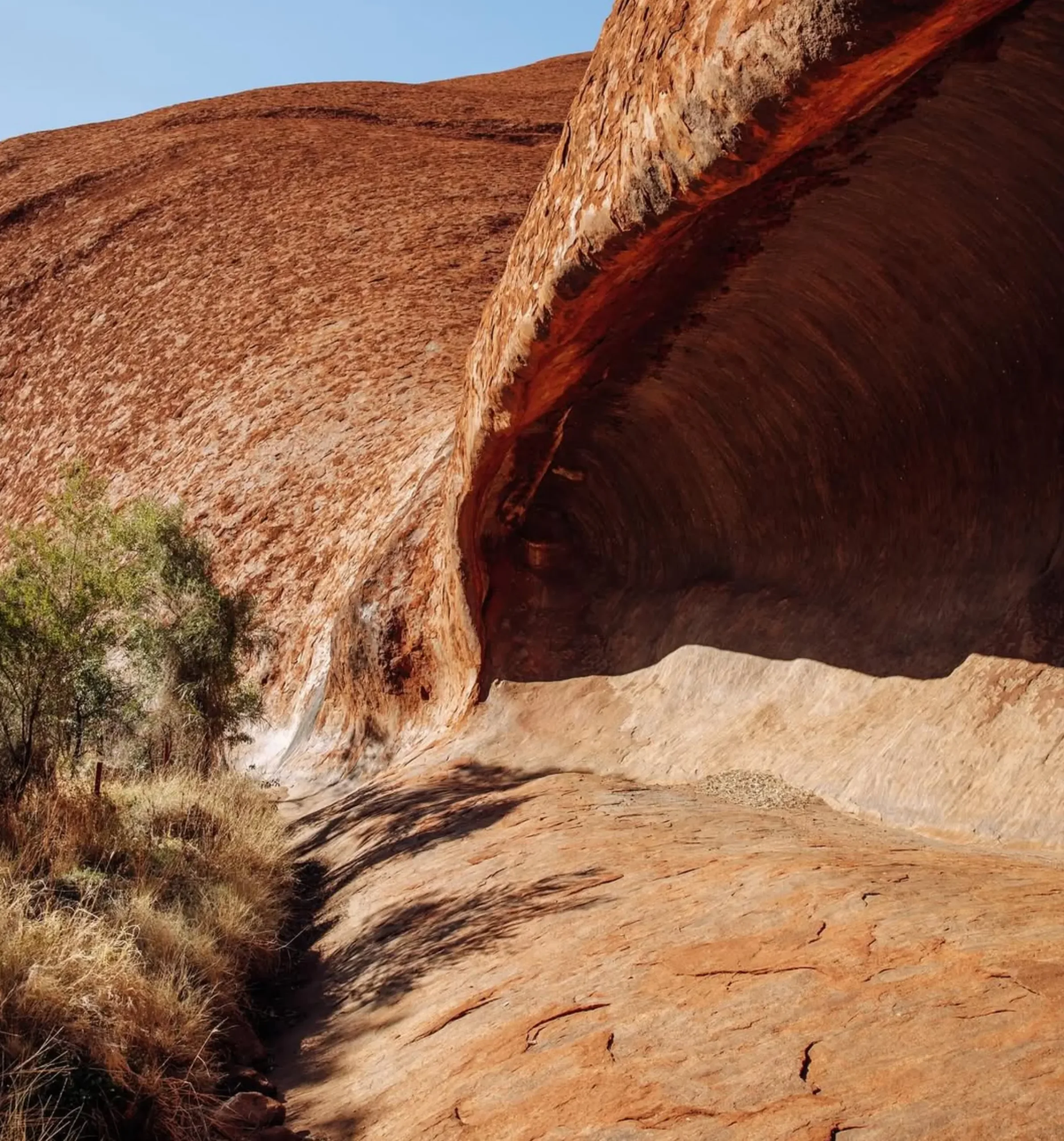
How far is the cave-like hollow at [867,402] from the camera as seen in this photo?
6520mm

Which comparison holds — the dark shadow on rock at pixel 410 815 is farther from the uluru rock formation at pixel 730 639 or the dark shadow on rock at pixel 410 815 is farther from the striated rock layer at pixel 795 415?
the striated rock layer at pixel 795 415

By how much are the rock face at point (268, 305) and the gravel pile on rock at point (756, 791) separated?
7656mm

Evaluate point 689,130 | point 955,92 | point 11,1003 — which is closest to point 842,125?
point 955,92

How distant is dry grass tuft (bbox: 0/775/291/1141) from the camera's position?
4.55 metres

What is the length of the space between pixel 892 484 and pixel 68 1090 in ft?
19.7

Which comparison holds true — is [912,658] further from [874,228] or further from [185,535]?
[185,535]

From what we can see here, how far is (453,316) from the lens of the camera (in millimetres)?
20828

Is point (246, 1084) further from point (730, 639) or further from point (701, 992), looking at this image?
point (730, 639)

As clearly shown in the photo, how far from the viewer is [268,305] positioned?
901 inches

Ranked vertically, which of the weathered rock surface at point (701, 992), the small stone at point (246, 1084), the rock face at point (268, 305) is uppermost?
the rock face at point (268, 305)

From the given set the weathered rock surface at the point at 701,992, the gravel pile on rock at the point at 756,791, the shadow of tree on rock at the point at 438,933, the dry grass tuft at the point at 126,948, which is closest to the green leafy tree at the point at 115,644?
the dry grass tuft at the point at 126,948

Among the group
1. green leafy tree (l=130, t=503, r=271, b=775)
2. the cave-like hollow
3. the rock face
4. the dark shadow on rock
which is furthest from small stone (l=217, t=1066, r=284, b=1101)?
the rock face

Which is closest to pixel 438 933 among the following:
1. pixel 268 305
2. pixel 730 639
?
pixel 730 639

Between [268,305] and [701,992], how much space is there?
2035cm
